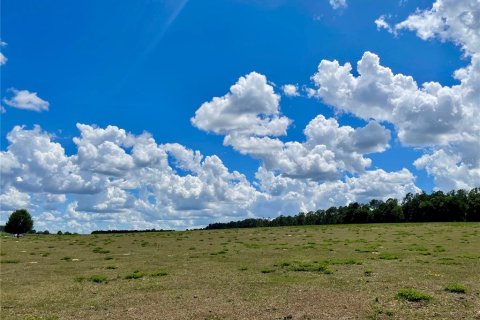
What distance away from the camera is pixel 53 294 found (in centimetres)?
2223

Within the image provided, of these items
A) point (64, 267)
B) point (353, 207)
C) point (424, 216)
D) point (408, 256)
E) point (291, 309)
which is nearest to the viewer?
point (291, 309)

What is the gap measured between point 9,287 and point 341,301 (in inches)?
724

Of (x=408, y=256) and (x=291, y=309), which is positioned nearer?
(x=291, y=309)

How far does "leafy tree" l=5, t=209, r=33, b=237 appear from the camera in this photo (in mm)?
145875

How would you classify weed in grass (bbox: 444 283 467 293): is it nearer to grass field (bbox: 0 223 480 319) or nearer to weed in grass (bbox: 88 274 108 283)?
grass field (bbox: 0 223 480 319)

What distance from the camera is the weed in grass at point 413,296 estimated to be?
18.3 meters

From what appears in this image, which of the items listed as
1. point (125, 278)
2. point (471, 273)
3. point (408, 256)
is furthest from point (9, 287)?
point (408, 256)

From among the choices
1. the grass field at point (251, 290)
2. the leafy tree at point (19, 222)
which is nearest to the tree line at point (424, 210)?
the leafy tree at point (19, 222)

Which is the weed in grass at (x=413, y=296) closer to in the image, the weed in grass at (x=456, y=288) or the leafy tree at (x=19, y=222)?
the weed in grass at (x=456, y=288)

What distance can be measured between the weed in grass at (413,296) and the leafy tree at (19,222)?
15056 cm

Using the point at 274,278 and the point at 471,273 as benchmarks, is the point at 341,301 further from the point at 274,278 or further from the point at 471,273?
the point at 471,273

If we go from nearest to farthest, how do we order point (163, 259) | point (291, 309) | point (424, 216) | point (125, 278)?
point (291, 309) → point (125, 278) → point (163, 259) → point (424, 216)

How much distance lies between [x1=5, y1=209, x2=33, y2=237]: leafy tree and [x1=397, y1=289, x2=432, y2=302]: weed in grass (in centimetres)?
15056

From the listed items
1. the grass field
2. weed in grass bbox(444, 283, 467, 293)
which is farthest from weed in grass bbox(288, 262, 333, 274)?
weed in grass bbox(444, 283, 467, 293)
